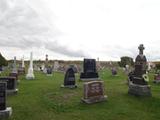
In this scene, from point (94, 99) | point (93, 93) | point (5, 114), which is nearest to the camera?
point (5, 114)

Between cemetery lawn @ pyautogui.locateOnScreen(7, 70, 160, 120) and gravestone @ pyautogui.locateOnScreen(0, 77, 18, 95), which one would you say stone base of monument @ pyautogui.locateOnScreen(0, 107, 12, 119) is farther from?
gravestone @ pyautogui.locateOnScreen(0, 77, 18, 95)

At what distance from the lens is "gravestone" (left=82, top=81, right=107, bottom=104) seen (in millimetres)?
12625

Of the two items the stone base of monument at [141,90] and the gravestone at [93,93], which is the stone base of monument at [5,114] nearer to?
the gravestone at [93,93]

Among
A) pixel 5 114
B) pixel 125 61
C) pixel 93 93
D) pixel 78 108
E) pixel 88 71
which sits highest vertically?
pixel 125 61

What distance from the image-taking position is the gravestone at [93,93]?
12.6 m

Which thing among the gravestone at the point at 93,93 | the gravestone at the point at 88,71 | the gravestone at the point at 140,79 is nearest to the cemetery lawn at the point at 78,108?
the gravestone at the point at 93,93

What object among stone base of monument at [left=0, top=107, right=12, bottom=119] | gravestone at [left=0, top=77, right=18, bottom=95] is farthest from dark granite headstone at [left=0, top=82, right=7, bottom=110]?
gravestone at [left=0, top=77, right=18, bottom=95]

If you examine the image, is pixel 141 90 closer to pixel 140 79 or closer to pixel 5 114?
pixel 140 79

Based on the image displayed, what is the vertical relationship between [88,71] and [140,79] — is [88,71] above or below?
above

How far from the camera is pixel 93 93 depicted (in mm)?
12914

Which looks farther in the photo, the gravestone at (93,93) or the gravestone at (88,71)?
the gravestone at (88,71)

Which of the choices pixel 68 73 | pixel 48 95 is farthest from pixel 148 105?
pixel 68 73

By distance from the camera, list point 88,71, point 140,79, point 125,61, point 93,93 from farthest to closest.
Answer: point 125,61, point 88,71, point 140,79, point 93,93

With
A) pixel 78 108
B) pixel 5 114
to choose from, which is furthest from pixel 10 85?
pixel 78 108
